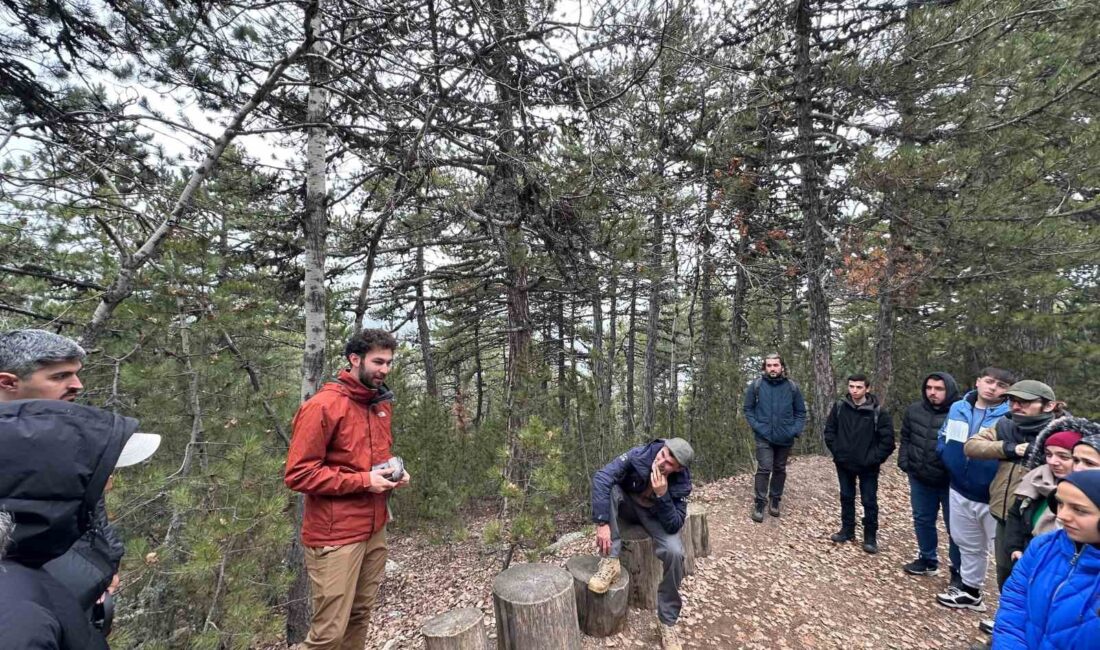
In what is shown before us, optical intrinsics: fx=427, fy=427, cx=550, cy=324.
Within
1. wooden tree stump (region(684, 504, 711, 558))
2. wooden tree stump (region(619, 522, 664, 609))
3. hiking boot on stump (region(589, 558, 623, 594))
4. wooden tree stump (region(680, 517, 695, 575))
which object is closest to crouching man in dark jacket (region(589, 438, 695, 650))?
hiking boot on stump (region(589, 558, 623, 594))

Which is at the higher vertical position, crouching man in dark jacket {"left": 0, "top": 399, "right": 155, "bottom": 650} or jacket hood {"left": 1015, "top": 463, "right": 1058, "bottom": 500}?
crouching man in dark jacket {"left": 0, "top": 399, "right": 155, "bottom": 650}

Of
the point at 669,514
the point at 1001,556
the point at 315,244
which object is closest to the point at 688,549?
the point at 669,514

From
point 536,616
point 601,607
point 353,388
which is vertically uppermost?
point 353,388

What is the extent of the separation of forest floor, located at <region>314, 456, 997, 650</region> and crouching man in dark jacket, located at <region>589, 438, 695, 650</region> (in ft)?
1.36

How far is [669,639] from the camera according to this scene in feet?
10.1

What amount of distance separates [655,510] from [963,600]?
3108 millimetres

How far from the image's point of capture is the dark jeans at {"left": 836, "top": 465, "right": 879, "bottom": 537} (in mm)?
4366

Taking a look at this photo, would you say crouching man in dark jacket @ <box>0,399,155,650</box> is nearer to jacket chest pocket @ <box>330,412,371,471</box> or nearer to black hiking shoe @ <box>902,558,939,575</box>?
jacket chest pocket @ <box>330,412,371,471</box>

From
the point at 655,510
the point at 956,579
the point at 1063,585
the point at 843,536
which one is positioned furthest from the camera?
the point at 843,536

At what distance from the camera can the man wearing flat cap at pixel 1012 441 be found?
9.48 ft

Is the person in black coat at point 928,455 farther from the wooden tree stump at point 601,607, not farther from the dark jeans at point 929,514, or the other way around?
the wooden tree stump at point 601,607

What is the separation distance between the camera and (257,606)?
3.12 meters

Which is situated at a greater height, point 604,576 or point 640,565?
point 604,576

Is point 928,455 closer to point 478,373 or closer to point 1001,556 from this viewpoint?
point 1001,556
